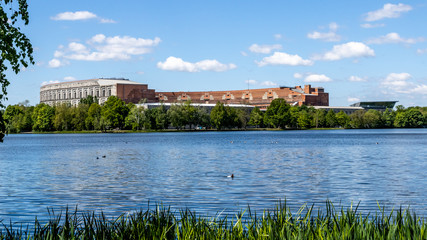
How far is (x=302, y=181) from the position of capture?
97.3 ft

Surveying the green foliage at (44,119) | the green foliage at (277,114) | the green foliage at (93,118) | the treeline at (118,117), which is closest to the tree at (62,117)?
the treeline at (118,117)

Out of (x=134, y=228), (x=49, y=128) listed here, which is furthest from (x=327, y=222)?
(x=49, y=128)

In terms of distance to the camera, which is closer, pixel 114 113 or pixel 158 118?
pixel 158 118

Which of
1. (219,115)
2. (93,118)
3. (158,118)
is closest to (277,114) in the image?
(219,115)

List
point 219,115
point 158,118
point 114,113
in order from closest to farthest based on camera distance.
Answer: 1. point 158,118
2. point 114,113
3. point 219,115

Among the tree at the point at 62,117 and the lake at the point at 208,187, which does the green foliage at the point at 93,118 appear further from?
the lake at the point at 208,187

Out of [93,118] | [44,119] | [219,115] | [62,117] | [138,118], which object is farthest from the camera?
[219,115]

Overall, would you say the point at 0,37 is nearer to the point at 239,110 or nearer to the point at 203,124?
the point at 203,124

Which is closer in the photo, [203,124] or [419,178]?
[419,178]

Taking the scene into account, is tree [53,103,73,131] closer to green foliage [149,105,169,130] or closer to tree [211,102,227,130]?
green foliage [149,105,169,130]

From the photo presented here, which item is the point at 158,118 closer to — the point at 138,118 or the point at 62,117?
the point at 138,118

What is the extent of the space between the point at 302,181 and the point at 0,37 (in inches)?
822

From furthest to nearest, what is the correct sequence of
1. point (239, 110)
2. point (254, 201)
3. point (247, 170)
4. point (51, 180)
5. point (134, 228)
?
1. point (239, 110)
2. point (247, 170)
3. point (51, 180)
4. point (254, 201)
5. point (134, 228)

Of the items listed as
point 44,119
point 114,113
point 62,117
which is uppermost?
point 114,113
